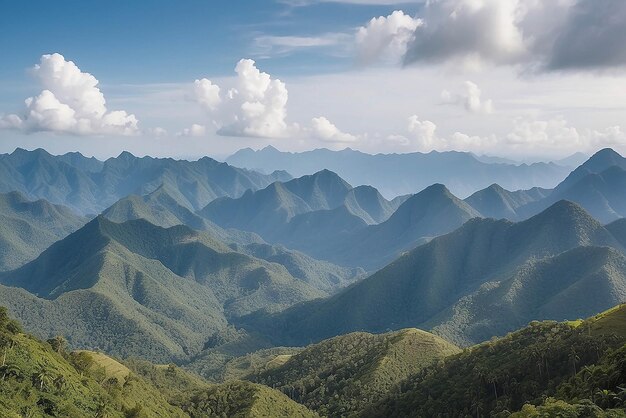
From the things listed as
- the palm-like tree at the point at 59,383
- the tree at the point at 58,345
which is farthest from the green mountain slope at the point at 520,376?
the tree at the point at 58,345

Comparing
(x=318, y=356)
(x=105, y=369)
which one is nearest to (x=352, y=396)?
(x=318, y=356)

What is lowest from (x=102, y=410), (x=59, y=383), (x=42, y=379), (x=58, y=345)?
(x=102, y=410)

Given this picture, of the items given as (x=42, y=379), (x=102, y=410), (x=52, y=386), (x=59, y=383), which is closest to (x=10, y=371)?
(x=42, y=379)

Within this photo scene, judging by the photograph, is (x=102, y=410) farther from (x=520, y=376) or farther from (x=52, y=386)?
(x=520, y=376)

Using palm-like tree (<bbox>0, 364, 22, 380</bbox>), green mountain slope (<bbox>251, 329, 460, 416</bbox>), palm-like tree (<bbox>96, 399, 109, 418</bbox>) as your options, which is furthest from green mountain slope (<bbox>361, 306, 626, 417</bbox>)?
palm-like tree (<bbox>0, 364, 22, 380</bbox>)

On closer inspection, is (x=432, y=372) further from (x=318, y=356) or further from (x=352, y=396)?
(x=318, y=356)

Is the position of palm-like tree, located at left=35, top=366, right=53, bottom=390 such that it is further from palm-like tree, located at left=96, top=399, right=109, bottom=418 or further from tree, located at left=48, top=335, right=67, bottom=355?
tree, located at left=48, top=335, right=67, bottom=355

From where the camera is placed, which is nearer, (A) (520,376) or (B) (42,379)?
(B) (42,379)

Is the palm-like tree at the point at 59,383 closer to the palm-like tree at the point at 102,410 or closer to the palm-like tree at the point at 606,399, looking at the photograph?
the palm-like tree at the point at 102,410
